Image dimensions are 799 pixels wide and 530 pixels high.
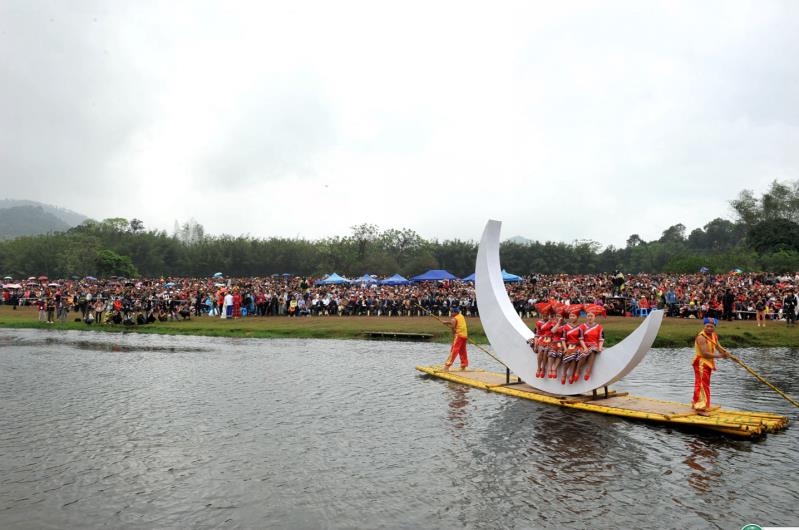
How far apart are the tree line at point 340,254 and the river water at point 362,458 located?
57.2 meters

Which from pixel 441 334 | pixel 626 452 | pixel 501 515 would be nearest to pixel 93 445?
pixel 501 515

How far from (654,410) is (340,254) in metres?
75.3

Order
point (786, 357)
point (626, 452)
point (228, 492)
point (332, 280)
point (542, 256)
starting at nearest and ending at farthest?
point (228, 492) < point (626, 452) < point (786, 357) < point (332, 280) < point (542, 256)

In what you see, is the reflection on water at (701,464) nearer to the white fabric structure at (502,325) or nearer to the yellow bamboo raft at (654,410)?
the yellow bamboo raft at (654,410)

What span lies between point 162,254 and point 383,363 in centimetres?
7263

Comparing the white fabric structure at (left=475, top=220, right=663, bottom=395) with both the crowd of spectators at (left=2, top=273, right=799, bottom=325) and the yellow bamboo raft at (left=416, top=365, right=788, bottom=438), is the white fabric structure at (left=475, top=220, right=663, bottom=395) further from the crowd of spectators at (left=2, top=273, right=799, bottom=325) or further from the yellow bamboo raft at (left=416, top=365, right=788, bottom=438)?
the crowd of spectators at (left=2, top=273, right=799, bottom=325)

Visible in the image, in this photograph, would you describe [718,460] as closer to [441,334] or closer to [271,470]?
[271,470]

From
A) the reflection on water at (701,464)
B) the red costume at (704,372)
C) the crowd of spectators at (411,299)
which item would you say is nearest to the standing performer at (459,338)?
the red costume at (704,372)

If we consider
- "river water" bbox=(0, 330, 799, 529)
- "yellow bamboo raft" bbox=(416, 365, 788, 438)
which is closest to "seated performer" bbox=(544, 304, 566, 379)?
"yellow bamboo raft" bbox=(416, 365, 788, 438)

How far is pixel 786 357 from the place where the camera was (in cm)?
2239

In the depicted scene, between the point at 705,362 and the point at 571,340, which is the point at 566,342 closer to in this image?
the point at 571,340

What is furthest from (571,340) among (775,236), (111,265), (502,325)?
(111,265)

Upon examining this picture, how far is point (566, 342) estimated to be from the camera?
606 inches

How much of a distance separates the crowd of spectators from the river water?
14778mm
